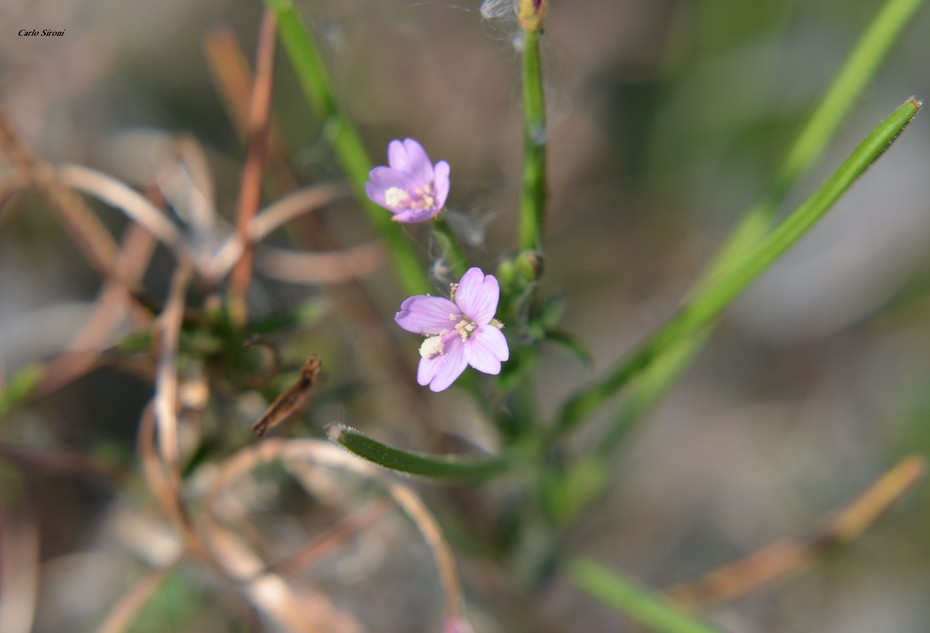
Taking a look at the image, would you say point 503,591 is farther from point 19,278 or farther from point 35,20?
point 35,20

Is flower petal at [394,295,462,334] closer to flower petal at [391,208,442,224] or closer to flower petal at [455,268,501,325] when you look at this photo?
flower petal at [455,268,501,325]

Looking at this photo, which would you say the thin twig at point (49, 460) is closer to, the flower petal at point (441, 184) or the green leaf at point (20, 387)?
the green leaf at point (20, 387)

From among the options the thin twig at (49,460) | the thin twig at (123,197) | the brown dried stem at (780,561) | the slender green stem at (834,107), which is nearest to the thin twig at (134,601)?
the thin twig at (49,460)

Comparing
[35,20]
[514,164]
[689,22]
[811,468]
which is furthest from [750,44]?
[35,20]

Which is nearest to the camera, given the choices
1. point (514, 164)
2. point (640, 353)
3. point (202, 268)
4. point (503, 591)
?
point (640, 353)

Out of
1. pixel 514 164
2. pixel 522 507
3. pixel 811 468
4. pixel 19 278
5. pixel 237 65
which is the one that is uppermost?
pixel 514 164

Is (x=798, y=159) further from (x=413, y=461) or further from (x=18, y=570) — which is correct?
(x=18, y=570)

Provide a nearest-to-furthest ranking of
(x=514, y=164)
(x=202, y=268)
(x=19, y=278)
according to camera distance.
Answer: (x=202, y=268) → (x=19, y=278) → (x=514, y=164)
